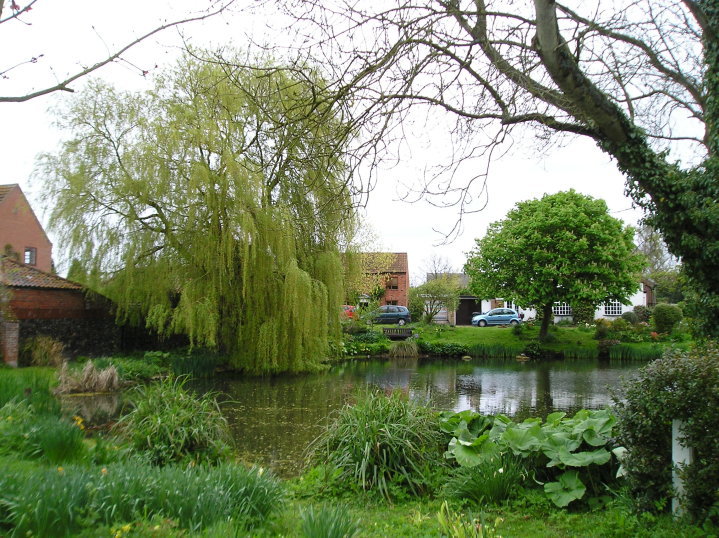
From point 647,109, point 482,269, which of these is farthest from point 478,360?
point 647,109

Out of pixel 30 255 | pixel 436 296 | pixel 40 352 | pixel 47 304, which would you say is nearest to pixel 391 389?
pixel 40 352

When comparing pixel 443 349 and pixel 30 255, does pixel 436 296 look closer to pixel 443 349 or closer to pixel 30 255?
pixel 443 349

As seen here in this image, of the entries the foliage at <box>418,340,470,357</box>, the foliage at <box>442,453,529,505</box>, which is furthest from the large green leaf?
the foliage at <box>418,340,470,357</box>

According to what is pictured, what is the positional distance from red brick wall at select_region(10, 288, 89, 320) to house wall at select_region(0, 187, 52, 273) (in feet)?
36.3

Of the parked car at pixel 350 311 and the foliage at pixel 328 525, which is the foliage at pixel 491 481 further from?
the parked car at pixel 350 311

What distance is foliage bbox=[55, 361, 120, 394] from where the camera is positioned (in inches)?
527

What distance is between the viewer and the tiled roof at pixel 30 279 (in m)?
16.8

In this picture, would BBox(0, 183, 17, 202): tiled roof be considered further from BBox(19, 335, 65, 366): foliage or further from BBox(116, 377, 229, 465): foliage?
BBox(116, 377, 229, 465): foliage

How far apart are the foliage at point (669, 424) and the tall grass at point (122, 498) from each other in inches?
107

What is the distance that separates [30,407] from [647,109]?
340 inches

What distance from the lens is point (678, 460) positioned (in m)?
3.86

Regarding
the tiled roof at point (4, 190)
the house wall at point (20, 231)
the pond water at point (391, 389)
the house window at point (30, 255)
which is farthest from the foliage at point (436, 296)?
the tiled roof at point (4, 190)

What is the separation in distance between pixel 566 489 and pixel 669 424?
1410 mm

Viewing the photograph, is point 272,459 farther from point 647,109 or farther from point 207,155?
point 207,155
